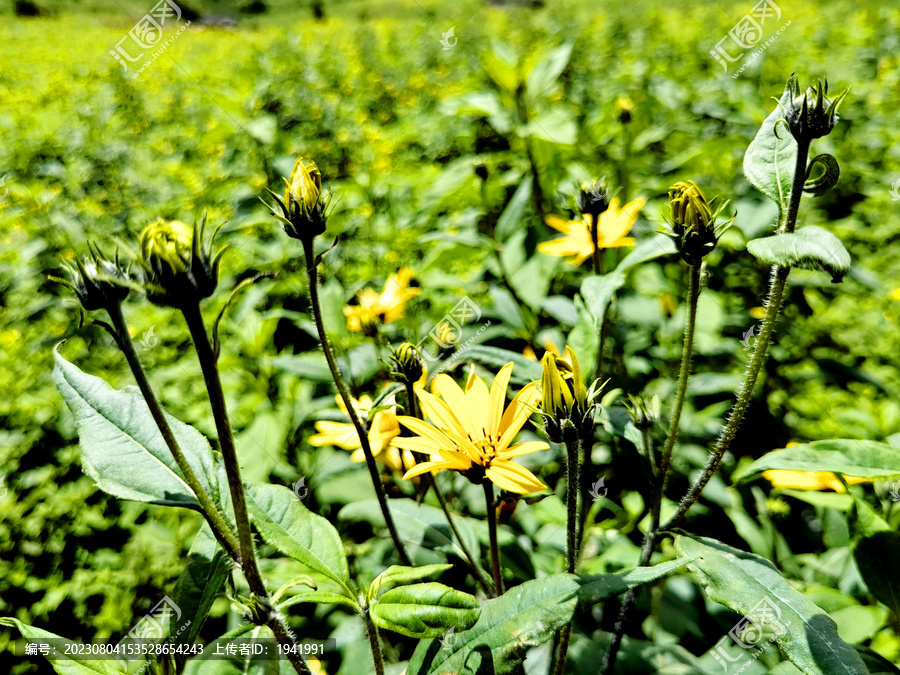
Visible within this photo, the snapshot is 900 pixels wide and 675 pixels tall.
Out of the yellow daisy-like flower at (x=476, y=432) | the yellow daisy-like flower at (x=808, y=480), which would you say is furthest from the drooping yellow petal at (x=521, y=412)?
the yellow daisy-like flower at (x=808, y=480)

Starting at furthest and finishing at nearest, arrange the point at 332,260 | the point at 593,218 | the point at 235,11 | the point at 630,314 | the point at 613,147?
the point at 235,11 → the point at 613,147 → the point at 332,260 → the point at 630,314 → the point at 593,218

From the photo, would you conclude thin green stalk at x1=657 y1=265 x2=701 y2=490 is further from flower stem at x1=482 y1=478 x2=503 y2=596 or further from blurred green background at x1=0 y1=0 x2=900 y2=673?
flower stem at x1=482 y1=478 x2=503 y2=596

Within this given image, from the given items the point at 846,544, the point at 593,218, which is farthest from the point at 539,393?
the point at 846,544

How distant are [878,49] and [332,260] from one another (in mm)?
5865

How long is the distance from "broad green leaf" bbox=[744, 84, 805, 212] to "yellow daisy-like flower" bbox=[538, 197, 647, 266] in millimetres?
375

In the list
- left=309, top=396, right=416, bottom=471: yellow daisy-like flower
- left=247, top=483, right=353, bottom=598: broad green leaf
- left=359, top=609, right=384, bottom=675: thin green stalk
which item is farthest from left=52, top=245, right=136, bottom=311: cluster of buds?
Answer: left=359, top=609, right=384, bottom=675: thin green stalk

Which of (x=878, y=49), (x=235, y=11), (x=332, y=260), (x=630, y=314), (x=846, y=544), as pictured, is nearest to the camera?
(x=846, y=544)

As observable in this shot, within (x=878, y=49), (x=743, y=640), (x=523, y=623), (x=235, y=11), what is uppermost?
(x=235, y=11)

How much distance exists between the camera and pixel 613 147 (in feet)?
9.55

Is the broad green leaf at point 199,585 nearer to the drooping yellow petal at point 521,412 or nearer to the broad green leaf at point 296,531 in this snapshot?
the broad green leaf at point 296,531

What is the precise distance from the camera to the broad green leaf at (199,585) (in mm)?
815

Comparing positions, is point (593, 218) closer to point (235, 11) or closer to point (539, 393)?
point (539, 393)

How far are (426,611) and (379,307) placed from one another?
1.09m

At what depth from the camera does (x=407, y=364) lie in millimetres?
989
